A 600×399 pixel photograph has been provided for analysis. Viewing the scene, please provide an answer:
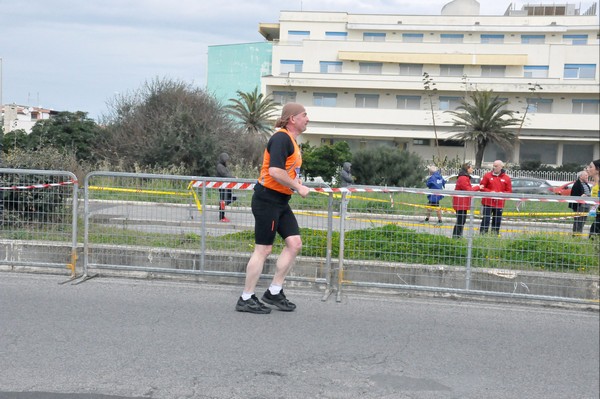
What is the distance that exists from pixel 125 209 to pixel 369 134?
167 ft

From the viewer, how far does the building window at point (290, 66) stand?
60156mm

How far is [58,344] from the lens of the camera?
5375 mm

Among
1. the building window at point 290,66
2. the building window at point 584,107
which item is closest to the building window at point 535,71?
the building window at point 584,107

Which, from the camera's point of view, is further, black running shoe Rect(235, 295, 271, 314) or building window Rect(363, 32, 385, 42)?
building window Rect(363, 32, 385, 42)

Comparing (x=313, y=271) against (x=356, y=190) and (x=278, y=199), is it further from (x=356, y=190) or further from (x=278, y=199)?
(x=278, y=199)

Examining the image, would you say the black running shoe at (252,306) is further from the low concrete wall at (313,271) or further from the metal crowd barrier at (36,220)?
the metal crowd barrier at (36,220)

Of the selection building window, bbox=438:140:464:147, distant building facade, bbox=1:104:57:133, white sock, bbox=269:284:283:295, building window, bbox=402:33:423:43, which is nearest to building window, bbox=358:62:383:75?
building window, bbox=402:33:423:43

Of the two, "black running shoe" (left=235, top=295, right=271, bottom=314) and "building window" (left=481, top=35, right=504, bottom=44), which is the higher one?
"building window" (left=481, top=35, right=504, bottom=44)

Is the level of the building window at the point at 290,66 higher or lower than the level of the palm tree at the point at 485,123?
higher

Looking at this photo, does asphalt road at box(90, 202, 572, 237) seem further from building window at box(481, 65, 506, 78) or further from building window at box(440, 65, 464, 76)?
building window at box(481, 65, 506, 78)

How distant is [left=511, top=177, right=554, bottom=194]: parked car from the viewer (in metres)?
32.3

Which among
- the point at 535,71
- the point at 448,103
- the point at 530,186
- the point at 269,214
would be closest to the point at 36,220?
the point at 269,214

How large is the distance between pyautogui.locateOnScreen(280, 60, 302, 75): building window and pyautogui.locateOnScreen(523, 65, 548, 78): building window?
1996 centimetres

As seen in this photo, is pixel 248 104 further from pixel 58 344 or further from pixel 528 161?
pixel 58 344
